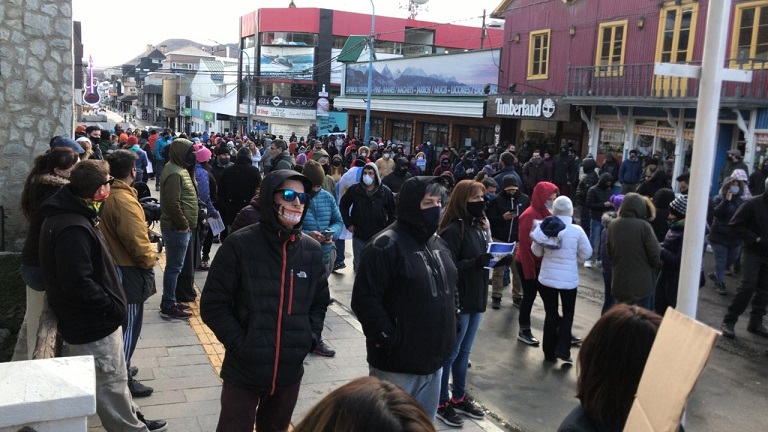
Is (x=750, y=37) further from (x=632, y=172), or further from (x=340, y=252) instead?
(x=340, y=252)

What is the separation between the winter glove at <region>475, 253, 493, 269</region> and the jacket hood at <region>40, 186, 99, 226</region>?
2.81 m

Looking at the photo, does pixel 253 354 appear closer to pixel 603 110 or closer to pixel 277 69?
pixel 603 110

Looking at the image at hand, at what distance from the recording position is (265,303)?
11.5ft

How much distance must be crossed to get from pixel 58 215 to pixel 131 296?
123 cm

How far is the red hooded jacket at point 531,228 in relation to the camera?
23.3 ft

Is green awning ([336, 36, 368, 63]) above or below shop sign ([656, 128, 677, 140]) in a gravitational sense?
above

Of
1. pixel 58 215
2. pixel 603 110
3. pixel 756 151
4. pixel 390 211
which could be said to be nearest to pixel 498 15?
pixel 603 110

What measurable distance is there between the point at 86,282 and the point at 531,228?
16.0 feet

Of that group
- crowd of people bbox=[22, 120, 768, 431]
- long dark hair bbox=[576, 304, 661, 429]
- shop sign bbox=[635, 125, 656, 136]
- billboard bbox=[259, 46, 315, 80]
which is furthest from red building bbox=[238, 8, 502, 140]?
long dark hair bbox=[576, 304, 661, 429]

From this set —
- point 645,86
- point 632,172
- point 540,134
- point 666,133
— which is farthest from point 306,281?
point 540,134

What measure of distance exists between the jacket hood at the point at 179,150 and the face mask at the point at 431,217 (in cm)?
360

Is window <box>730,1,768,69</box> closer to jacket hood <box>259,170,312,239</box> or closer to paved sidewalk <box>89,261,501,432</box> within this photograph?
paved sidewalk <box>89,261,501,432</box>

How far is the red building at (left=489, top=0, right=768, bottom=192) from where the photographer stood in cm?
1502

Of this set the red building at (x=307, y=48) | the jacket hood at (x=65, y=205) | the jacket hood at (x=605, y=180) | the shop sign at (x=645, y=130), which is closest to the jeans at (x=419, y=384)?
the jacket hood at (x=65, y=205)
